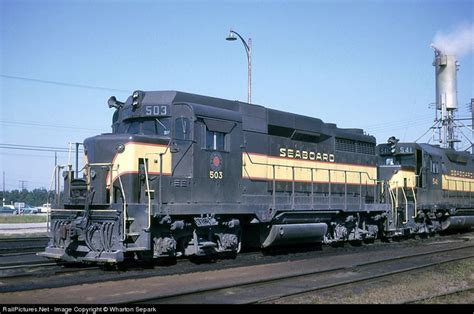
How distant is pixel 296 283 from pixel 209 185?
11.0 ft

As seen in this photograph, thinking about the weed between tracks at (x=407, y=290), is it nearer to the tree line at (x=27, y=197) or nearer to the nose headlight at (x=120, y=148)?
the nose headlight at (x=120, y=148)

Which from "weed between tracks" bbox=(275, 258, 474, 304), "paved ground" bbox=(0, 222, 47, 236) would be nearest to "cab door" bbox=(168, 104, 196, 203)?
"weed between tracks" bbox=(275, 258, 474, 304)

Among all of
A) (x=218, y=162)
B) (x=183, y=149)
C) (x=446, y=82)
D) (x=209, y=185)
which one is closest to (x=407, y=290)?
(x=209, y=185)

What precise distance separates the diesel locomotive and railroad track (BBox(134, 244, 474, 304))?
2.34 metres

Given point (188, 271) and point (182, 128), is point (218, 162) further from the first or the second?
point (188, 271)

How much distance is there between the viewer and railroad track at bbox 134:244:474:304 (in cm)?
797

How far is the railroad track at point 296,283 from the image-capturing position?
7969 mm

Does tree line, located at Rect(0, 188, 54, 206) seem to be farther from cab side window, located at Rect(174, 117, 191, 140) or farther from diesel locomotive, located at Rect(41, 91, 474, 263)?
cab side window, located at Rect(174, 117, 191, 140)

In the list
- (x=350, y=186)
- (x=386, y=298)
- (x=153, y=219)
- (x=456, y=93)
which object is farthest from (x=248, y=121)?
(x=456, y=93)

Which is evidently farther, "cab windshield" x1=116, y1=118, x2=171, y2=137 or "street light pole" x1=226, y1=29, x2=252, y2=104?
"street light pole" x1=226, y1=29, x2=252, y2=104

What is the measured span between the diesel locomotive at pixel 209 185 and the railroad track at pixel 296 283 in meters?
2.34

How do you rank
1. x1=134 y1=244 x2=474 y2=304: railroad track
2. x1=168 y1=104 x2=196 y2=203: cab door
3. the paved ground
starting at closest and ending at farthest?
x1=134 y1=244 x2=474 y2=304: railroad track, x1=168 y1=104 x2=196 y2=203: cab door, the paved ground

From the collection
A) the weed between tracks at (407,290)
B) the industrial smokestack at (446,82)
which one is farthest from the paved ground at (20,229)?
the industrial smokestack at (446,82)

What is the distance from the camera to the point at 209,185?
1195 cm
